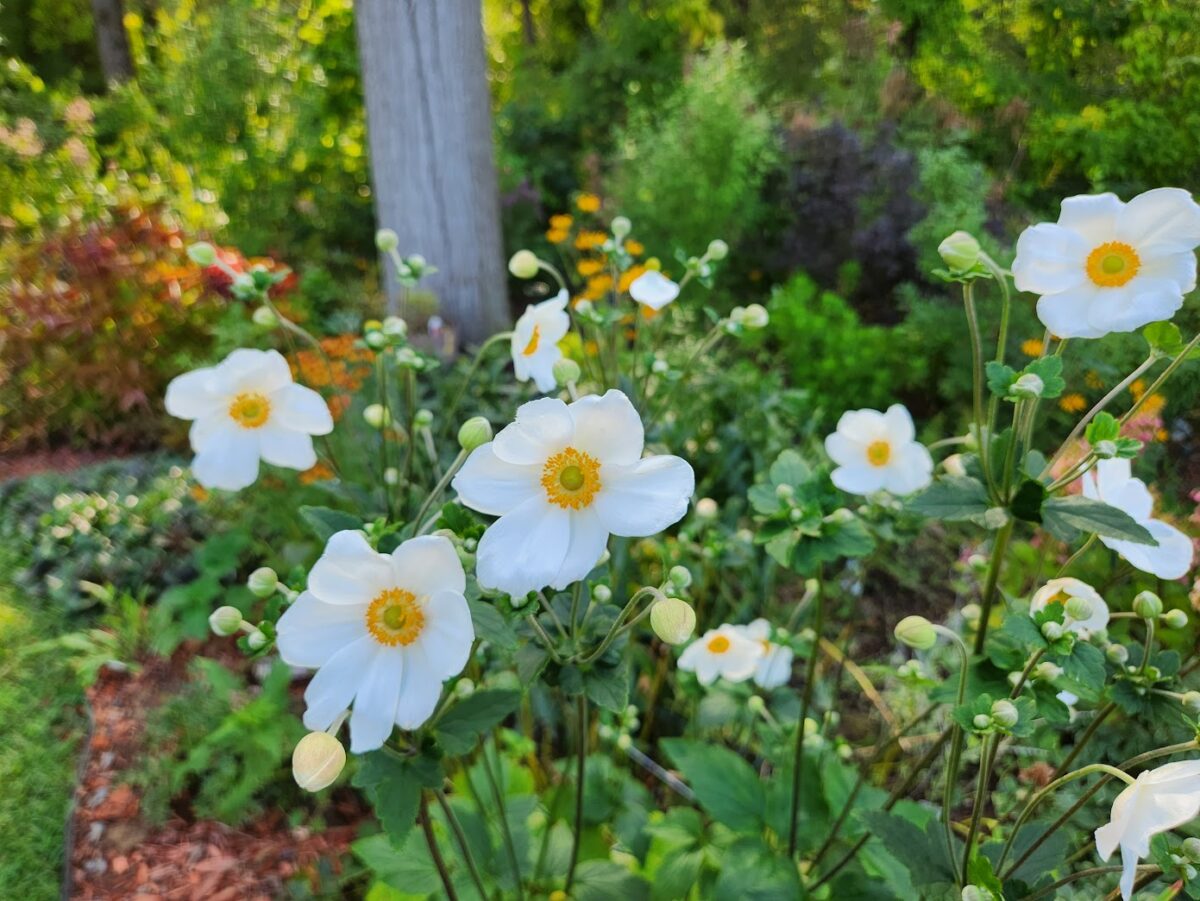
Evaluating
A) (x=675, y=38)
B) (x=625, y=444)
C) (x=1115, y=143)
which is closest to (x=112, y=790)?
(x=625, y=444)

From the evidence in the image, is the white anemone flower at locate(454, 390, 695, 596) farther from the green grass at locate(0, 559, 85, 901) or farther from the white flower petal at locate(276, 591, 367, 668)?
the green grass at locate(0, 559, 85, 901)

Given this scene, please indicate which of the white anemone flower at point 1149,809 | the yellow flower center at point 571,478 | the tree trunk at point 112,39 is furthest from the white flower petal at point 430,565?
the tree trunk at point 112,39

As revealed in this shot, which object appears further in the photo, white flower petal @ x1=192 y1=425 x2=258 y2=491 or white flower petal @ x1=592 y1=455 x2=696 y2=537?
white flower petal @ x1=192 y1=425 x2=258 y2=491

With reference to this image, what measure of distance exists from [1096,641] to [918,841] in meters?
0.33

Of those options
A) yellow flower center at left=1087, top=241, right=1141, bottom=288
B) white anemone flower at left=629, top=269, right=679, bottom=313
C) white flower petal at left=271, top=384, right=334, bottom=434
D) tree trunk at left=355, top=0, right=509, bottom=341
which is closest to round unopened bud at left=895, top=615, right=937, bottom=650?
yellow flower center at left=1087, top=241, right=1141, bottom=288

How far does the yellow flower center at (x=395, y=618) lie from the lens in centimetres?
71

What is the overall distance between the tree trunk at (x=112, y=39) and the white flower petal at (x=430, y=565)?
576cm

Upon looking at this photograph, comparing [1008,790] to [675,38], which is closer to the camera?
[1008,790]

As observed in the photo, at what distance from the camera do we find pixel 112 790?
1892 millimetres

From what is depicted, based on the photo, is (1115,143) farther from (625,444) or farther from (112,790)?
(112,790)

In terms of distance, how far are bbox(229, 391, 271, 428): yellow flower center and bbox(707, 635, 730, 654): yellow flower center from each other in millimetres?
869

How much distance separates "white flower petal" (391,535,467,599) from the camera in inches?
25.4

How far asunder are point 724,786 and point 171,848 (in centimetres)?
139

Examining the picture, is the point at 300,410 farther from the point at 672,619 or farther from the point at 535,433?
the point at 672,619
